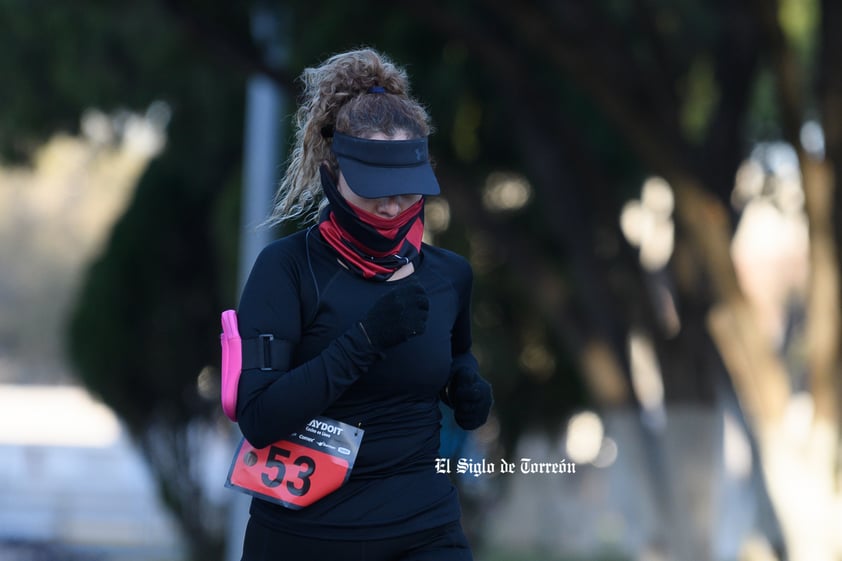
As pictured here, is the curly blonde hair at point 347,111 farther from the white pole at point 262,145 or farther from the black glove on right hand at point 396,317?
the white pole at point 262,145

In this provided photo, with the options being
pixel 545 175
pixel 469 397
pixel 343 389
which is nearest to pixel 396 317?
pixel 343 389

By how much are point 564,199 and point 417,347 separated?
8.15m

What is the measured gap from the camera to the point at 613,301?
11727 mm

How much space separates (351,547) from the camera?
Answer: 10.4ft

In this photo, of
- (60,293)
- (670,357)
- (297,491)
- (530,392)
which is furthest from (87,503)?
(60,293)

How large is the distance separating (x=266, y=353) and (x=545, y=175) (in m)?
8.23

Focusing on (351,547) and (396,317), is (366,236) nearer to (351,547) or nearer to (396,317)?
(396,317)

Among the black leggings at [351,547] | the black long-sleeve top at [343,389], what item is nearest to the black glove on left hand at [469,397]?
the black long-sleeve top at [343,389]

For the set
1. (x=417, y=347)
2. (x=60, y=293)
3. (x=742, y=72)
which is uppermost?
(x=417, y=347)

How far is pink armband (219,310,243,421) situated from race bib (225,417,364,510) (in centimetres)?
11

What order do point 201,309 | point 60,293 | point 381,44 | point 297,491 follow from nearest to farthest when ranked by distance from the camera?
point 297,491 → point 381,44 → point 201,309 → point 60,293

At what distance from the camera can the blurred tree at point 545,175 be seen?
9492 millimetres

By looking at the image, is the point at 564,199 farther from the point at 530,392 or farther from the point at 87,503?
the point at 87,503

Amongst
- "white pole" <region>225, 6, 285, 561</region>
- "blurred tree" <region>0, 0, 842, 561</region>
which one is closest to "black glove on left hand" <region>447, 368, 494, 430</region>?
"blurred tree" <region>0, 0, 842, 561</region>
